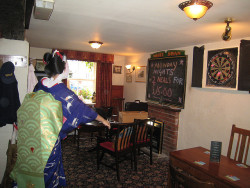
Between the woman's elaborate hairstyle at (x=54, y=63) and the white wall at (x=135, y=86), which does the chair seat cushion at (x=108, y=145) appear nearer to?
the woman's elaborate hairstyle at (x=54, y=63)

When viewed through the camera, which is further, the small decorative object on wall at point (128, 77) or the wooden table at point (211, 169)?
the small decorative object on wall at point (128, 77)

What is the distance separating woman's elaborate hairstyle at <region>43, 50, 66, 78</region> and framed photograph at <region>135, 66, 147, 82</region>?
3988 millimetres

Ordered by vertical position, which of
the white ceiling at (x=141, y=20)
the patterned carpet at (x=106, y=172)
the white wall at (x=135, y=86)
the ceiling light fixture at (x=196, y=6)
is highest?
the white ceiling at (x=141, y=20)

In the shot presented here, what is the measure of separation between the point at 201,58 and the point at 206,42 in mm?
300

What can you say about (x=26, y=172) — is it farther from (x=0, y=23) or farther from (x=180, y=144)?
(x=180, y=144)

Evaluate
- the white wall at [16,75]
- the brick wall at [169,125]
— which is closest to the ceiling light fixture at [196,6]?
the white wall at [16,75]

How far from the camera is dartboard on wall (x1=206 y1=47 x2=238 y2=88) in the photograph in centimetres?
317

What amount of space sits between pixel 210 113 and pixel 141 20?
7.06ft

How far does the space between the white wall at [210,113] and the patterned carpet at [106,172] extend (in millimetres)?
801

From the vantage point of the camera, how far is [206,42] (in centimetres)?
361

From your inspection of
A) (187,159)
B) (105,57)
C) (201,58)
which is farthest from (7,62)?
(105,57)

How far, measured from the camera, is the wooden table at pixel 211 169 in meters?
1.68

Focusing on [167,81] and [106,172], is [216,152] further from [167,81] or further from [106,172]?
[167,81]

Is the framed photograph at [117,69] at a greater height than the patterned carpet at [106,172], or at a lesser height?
greater
